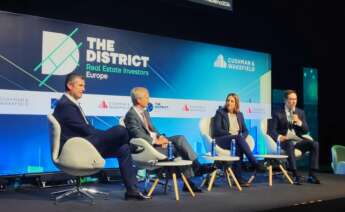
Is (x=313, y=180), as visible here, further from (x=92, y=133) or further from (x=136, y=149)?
(x=92, y=133)

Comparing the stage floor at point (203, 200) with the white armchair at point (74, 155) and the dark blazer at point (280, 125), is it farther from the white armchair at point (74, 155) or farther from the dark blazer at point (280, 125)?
the dark blazer at point (280, 125)

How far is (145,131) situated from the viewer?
5309 mm

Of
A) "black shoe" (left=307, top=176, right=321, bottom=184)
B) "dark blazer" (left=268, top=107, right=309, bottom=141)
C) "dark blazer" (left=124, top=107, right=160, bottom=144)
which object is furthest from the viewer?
"dark blazer" (left=268, top=107, right=309, bottom=141)

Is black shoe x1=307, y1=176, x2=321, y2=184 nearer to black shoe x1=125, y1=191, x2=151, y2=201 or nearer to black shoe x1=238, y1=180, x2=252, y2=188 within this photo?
black shoe x1=238, y1=180, x2=252, y2=188

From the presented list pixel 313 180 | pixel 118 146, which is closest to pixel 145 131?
Answer: pixel 118 146

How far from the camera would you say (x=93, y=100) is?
6285mm

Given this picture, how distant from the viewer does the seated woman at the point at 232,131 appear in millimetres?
6008

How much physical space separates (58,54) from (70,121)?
1600mm

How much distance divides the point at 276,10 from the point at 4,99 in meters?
5.29

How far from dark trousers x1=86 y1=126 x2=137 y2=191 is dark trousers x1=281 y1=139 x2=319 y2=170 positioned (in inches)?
94.3

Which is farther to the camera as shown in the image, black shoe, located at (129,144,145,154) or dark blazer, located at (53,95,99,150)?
black shoe, located at (129,144,145,154)

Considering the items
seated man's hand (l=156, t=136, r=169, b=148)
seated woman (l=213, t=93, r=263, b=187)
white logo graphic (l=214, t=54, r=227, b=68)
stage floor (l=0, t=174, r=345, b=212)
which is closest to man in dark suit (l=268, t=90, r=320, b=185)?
stage floor (l=0, t=174, r=345, b=212)

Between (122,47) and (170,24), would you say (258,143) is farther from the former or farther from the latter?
(122,47)

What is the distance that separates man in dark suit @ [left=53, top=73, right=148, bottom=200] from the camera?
463 centimetres
